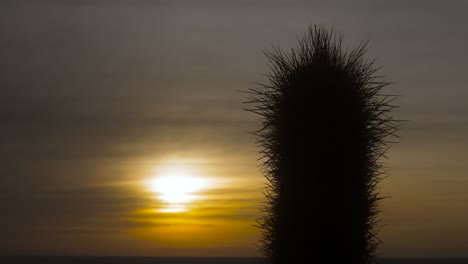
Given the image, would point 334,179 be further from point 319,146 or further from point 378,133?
point 378,133

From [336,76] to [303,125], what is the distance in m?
0.92

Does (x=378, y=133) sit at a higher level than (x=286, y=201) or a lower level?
higher

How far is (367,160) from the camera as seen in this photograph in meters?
8.33

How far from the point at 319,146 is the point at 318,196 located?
1.78 feet

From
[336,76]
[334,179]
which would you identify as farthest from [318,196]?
A: [336,76]

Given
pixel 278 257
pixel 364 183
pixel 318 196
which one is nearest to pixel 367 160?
pixel 364 183

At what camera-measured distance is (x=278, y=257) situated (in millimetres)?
8602

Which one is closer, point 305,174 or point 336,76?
point 305,174

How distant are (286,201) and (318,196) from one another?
1.64 feet

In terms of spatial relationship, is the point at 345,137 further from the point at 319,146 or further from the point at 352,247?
the point at 352,247

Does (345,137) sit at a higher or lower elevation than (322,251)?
higher

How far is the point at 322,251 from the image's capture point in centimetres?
797

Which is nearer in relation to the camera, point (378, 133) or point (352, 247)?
point (352, 247)

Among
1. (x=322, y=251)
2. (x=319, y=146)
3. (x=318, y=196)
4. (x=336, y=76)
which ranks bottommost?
(x=322, y=251)
